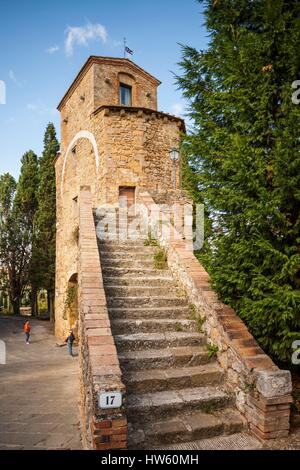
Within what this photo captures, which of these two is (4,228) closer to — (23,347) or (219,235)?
(23,347)

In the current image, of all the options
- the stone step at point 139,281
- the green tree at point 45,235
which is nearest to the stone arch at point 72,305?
the green tree at point 45,235

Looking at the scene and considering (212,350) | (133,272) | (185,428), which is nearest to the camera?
(185,428)

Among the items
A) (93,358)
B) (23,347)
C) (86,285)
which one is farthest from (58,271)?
(93,358)

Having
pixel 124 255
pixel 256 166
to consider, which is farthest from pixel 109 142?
pixel 256 166

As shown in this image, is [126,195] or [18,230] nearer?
[126,195]

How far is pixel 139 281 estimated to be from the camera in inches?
202

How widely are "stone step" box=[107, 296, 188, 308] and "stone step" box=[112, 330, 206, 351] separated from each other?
1.69ft

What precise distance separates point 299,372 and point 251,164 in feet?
9.06

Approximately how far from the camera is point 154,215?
755 cm

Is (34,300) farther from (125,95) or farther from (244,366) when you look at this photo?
(244,366)

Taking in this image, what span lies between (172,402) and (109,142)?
11081 millimetres

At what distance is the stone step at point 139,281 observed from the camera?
5012mm

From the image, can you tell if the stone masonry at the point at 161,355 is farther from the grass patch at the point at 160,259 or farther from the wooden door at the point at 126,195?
the wooden door at the point at 126,195

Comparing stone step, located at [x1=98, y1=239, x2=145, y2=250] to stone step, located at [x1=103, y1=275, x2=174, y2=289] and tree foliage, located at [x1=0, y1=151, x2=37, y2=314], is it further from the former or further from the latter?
tree foliage, located at [x1=0, y1=151, x2=37, y2=314]
